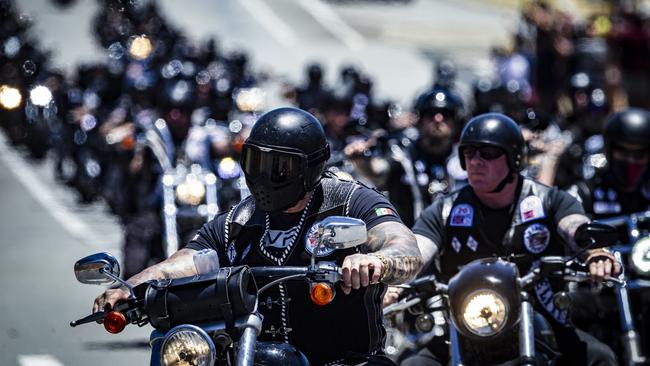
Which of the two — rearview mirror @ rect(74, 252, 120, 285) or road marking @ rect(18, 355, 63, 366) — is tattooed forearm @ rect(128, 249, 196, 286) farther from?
→ road marking @ rect(18, 355, 63, 366)

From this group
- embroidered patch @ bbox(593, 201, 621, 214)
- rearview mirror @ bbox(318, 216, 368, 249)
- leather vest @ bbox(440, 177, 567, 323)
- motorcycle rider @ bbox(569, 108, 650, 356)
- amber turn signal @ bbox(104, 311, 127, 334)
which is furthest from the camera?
embroidered patch @ bbox(593, 201, 621, 214)

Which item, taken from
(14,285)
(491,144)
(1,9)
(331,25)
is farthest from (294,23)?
(491,144)

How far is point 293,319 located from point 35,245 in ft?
Result: 35.4

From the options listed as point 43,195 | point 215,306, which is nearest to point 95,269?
point 215,306

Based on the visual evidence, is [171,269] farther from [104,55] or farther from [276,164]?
[104,55]

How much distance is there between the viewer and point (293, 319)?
18.1 feet

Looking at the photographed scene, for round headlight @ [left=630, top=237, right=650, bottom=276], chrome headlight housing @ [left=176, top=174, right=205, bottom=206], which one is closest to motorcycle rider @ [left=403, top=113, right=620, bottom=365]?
round headlight @ [left=630, top=237, right=650, bottom=276]

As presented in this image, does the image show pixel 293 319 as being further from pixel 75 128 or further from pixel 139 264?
pixel 75 128

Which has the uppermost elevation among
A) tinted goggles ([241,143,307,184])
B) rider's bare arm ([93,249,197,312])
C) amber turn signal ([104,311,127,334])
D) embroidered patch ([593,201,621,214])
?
tinted goggles ([241,143,307,184])

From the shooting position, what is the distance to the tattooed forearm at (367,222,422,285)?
5.21m

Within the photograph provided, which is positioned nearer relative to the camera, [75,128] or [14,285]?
[14,285]

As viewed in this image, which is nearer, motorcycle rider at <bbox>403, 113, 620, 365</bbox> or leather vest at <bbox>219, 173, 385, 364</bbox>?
leather vest at <bbox>219, 173, 385, 364</bbox>

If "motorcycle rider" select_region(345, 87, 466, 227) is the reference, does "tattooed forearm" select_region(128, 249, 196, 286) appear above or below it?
below

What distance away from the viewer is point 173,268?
221 inches
